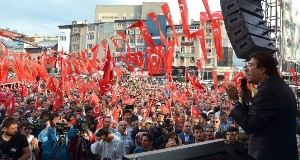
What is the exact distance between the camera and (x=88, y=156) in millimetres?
7289

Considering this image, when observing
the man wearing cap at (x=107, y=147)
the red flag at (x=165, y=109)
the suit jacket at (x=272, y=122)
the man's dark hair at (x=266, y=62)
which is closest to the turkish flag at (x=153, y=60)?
the red flag at (x=165, y=109)

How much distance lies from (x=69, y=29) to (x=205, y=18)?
82.2 m

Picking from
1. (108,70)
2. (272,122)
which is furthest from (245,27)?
(108,70)

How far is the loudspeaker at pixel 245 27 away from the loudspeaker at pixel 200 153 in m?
1.93

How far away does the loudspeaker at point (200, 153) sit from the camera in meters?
2.07

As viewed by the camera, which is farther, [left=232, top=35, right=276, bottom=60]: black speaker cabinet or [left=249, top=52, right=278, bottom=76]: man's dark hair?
[left=232, top=35, right=276, bottom=60]: black speaker cabinet

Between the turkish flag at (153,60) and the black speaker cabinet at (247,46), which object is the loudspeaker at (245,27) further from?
the turkish flag at (153,60)

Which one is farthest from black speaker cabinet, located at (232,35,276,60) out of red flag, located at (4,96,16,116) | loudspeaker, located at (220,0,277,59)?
red flag, located at (4,96,16,116)

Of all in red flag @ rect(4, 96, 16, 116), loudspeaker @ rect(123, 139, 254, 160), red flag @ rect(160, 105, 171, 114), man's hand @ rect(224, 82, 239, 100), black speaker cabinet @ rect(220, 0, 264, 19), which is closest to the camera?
loudspeaker @ rect(123, 139, 254, 160)

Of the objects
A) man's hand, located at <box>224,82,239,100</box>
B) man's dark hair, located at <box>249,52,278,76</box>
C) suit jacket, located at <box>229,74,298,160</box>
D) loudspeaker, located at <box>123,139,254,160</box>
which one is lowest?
loudspeaker, located at <box>123,139,254,160</box>

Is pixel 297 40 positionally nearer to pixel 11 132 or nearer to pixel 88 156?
pixel 88 156

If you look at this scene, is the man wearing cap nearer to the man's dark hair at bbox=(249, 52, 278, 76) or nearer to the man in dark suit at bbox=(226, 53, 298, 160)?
the man in dark suit at bbox=(226, 53, 298, 160)

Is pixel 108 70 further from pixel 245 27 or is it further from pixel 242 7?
pixel 245 27

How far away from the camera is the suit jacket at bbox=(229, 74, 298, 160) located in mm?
2486
